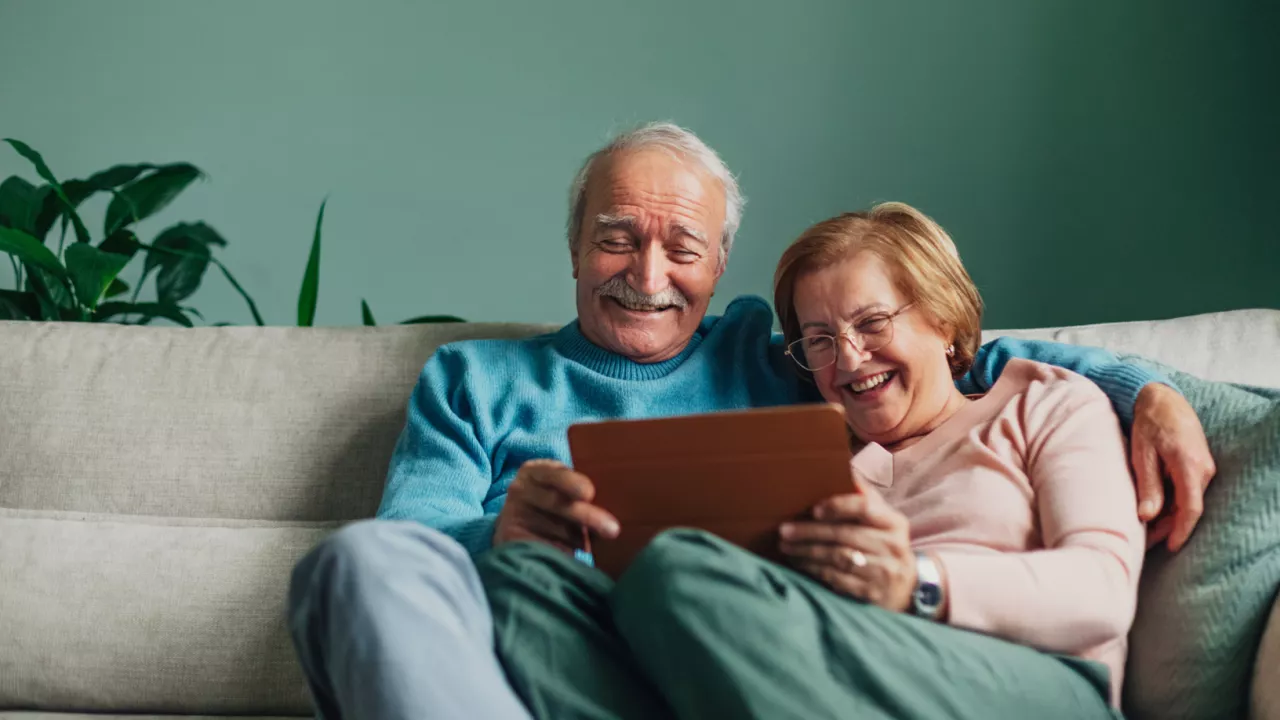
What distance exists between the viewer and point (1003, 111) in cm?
255

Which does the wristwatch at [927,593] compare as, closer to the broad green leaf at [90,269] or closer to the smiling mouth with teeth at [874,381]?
the smiling mouth with teeth at [874,381]

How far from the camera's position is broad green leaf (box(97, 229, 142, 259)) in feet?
7.70

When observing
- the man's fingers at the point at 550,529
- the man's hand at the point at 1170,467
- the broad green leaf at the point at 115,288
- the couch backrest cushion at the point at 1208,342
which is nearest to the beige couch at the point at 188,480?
the couch backrest cushion at the point at 1208,342

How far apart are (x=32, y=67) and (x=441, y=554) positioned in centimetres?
244

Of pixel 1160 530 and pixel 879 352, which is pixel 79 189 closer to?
pixel 879 352

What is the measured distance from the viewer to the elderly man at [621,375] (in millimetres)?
1218

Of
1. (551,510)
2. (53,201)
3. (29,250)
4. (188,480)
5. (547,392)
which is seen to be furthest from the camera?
(53,201)

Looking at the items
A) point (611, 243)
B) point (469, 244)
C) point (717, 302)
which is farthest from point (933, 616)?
point (469, 244)

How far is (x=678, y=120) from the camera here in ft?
8.59

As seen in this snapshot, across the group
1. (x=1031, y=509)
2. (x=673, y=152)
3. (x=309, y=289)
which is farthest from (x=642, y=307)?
(x=309, y=289)

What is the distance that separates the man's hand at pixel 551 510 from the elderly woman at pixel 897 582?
5 centimetres

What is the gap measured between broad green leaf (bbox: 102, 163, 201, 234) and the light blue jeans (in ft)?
5.59

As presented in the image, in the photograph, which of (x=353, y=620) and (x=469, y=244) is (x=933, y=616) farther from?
(x=469, y=244)

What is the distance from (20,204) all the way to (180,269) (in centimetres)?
35
